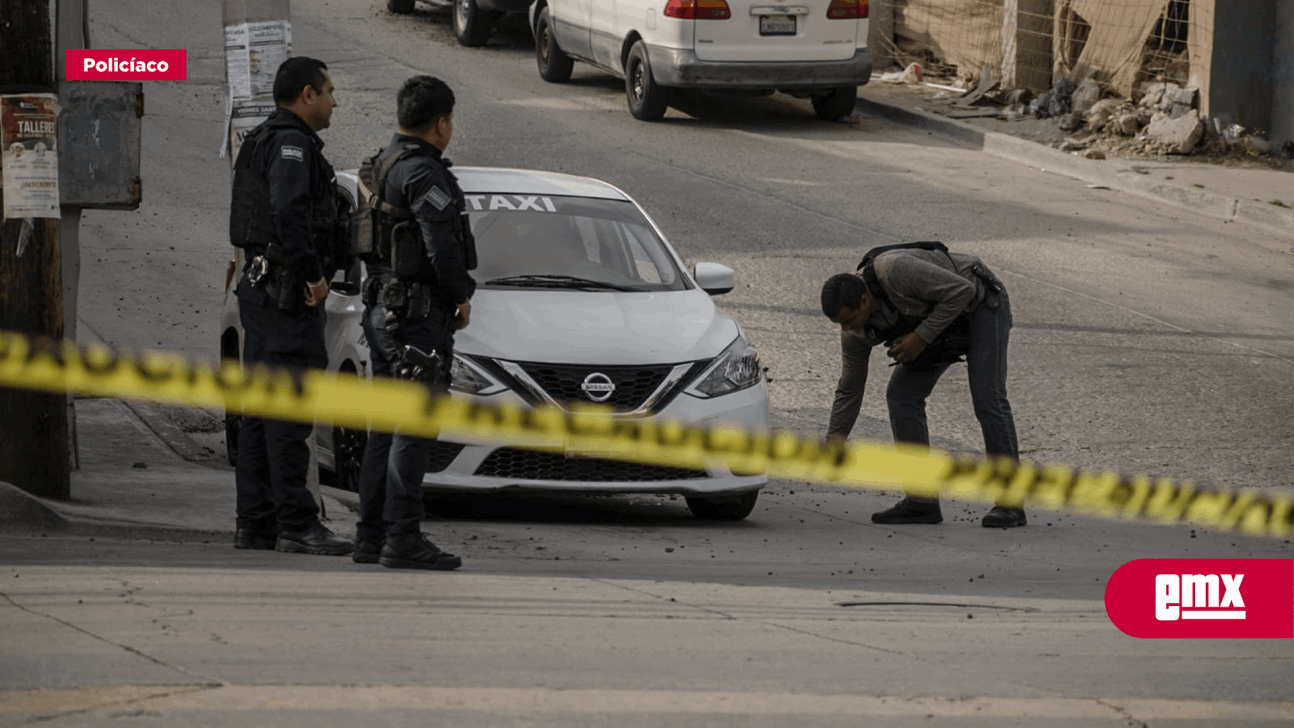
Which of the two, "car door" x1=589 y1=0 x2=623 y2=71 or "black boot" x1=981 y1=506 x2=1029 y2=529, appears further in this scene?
"car door" x1=589 y1=0 x2=623 y2=71

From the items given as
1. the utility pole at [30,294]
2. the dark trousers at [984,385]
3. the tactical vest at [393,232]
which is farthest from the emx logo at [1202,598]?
the utility pole at [30,294]

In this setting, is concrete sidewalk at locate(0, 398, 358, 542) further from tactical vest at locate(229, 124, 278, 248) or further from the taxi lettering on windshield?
the taxi lettering on windshield

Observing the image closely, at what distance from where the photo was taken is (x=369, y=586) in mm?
6070

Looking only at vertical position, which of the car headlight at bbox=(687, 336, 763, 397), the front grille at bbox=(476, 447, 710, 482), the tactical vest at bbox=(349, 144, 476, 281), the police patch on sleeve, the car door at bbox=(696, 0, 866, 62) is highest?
the car door at bbox=(696, 0, 866, 62)

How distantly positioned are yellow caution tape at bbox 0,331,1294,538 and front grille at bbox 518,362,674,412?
2.4 inches

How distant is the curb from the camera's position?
1520 cm

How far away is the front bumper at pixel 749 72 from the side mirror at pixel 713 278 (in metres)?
9.02

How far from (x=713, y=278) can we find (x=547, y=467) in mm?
1670

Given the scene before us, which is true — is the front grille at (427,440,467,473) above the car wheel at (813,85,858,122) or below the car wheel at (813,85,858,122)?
below

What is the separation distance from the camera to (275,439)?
6.59 meters

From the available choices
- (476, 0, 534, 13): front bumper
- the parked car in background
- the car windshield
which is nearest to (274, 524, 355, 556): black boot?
the car windshield

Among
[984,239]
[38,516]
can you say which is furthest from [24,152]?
[984,239]

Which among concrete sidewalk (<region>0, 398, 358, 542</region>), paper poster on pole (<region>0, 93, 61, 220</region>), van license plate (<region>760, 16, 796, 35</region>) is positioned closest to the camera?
concrete sidewalk (<region>0, 398, 358, 542</region>)

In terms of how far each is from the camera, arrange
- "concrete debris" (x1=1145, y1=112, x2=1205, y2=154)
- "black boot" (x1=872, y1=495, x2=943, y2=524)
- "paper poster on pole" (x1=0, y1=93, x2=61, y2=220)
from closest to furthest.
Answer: "paper poster on pole" (x1=0, y1=93, x2=61, y2=220) < "black boot" (x1=872, y1=495, x2=943, y2=524) < "concrete debris" (x1=1145, y1=112, x2=1205, y2=154)
